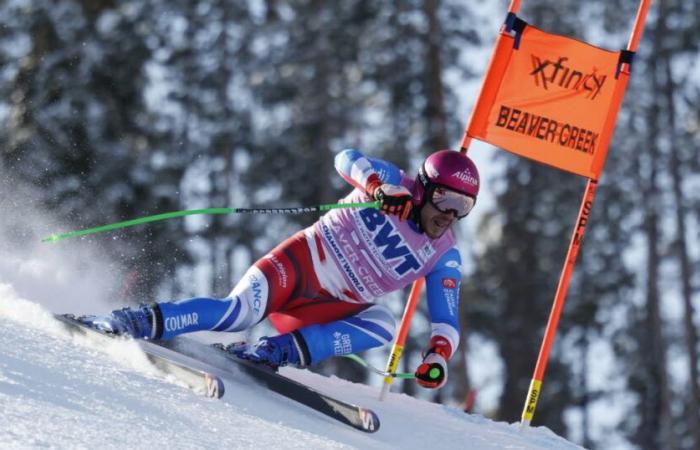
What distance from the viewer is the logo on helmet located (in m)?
6.23

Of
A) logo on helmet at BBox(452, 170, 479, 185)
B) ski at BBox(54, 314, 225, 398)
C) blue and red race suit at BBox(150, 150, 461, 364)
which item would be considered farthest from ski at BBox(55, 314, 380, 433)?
logo on helmet at BBox(452, 170, 479, 185)

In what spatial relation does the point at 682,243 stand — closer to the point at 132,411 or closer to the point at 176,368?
the point at 176,368

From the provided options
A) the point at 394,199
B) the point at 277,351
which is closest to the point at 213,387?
the point at 277,351

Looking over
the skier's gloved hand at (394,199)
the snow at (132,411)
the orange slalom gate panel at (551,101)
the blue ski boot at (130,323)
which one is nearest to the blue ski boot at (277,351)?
the snow at (132,411)

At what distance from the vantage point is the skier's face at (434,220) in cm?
632

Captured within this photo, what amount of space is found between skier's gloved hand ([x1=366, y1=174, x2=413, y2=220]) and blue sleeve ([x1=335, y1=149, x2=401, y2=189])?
7.3 inches

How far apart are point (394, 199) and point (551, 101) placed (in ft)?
6.08

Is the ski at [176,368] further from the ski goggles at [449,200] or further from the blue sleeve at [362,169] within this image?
the ski goggles at [449,200]

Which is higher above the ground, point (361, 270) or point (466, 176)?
point (466, 176)

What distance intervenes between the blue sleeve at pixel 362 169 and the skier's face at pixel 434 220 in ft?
0.77

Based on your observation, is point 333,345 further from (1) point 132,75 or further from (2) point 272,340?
(1) point 132,75

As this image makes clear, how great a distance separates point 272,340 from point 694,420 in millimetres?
16017

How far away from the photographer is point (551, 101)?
749cm

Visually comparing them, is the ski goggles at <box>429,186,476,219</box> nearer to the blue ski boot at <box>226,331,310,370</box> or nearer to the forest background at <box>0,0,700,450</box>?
the blue ski boot at <box>226,331,310,370</box>
